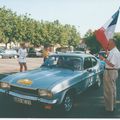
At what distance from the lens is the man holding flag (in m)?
6.00

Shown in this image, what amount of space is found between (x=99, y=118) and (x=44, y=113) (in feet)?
4.32

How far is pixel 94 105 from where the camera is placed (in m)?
6.93

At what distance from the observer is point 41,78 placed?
5.99m

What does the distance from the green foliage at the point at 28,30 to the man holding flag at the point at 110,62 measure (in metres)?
37.7

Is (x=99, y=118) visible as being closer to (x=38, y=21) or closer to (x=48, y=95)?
(x=48, y=95)

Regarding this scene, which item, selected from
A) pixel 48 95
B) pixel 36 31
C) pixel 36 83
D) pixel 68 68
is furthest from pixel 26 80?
pixel 36 31

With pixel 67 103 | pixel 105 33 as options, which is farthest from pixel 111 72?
pixel 67 103

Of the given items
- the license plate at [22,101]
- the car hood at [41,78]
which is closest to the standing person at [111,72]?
the car hood at [41,78]

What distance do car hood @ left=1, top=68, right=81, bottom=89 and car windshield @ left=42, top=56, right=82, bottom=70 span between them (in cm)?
29

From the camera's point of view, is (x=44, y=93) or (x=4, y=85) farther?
(x=4, y=85)

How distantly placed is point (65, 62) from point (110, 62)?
1.67 m

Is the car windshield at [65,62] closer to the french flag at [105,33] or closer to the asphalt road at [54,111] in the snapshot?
the asphalt road at [54,111]

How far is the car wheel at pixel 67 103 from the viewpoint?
5.88 m

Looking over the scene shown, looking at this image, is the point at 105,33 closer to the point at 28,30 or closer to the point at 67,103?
the point at 67,103
